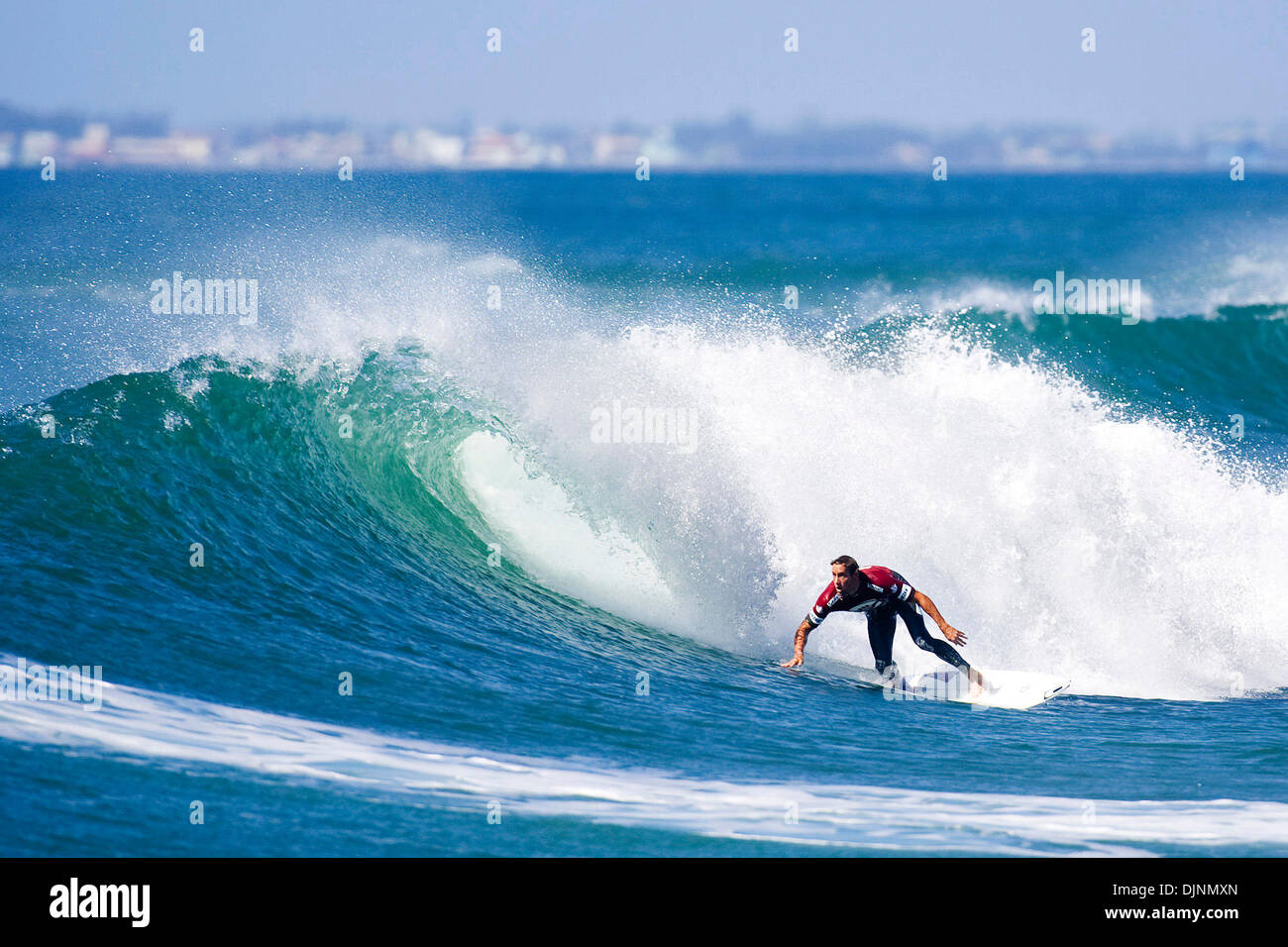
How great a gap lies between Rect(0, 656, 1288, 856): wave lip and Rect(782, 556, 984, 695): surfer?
6.98 feet

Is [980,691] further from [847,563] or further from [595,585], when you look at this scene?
[595,585]

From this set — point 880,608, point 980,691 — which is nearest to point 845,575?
point 880,608

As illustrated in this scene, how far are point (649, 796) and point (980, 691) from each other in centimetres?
332

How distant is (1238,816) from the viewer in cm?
670

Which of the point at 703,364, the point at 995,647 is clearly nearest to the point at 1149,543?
the point at 995,647

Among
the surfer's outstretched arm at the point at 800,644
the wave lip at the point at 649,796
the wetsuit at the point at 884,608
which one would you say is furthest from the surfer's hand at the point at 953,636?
the wave lip at the point at 649,796

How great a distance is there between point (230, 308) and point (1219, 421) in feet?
46.2

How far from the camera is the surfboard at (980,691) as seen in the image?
29.2ft

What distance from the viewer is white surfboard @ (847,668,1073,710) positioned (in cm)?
889

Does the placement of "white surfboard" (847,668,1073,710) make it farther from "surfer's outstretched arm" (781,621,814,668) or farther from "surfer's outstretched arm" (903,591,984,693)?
"surfer's outstretched arm" (781,621,814,668)

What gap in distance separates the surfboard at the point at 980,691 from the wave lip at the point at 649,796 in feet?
6.37

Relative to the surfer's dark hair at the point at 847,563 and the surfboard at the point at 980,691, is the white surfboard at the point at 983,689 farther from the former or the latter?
the surfer's dark hair at the point at 847,563

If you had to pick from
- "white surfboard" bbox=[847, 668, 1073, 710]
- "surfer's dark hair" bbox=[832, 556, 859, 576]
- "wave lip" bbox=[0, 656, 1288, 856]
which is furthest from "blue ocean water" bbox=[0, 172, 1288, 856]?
"surfer's dark hair" bbox=[832, 556, 859, 576]
